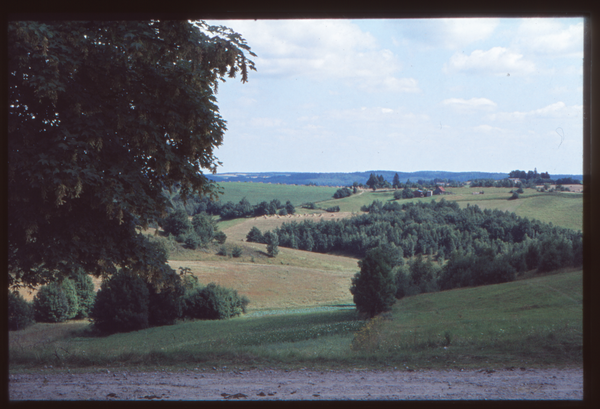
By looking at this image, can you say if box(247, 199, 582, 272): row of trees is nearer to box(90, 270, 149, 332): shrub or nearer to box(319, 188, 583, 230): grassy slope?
box(319, 188, 583, 230): grassy slope

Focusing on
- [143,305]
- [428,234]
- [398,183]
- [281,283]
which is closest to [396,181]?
[398,183]

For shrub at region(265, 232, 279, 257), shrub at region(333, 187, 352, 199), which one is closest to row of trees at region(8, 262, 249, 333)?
shrub at region(265, 232, 279, 257)

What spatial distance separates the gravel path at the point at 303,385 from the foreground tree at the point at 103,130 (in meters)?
1.69

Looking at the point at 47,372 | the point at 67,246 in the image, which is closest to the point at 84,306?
the point at 47,372

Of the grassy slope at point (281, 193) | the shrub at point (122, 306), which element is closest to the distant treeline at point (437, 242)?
the grassy slope at point (281, 193)

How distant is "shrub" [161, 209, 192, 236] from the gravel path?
6549 millimetres

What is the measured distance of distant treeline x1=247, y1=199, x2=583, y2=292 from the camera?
1579 cm

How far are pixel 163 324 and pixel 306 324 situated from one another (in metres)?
4.23

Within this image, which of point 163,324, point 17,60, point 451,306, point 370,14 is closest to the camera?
point 370,14

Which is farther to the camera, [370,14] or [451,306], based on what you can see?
[451,306]

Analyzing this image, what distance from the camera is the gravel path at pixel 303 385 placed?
531cm

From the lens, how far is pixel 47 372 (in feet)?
22.2

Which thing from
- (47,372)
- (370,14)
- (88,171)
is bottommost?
(47,372)

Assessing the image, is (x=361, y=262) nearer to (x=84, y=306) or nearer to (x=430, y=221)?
(x=430, y=221)
